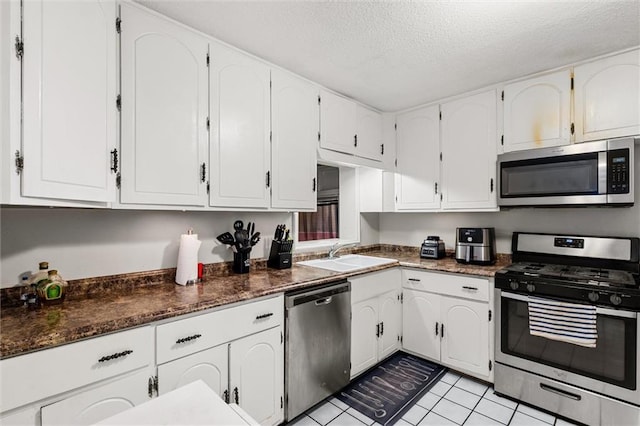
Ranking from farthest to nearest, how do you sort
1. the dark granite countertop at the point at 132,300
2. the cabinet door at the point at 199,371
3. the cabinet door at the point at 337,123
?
the cabinet door at the point at 337,123 → the cabinet door at the point at 199,371 → the dark granite countertop at the point at 132,300

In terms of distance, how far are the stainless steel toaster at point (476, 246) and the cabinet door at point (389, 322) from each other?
68cm

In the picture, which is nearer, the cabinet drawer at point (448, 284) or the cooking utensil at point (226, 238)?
the cooking utensil at point (226, 238)

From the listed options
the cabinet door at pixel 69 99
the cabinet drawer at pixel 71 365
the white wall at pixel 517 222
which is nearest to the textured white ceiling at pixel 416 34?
the cabinet door at pixel 69 99

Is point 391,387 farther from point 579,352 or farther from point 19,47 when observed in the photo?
point 19,47

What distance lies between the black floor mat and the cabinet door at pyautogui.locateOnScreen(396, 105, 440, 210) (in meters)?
1.42

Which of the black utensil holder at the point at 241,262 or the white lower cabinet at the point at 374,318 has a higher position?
the black utensil holder at the point at 241,262

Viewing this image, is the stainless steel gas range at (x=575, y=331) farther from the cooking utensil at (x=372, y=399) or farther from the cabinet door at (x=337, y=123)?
the cabinet door at (x=337, y=123)

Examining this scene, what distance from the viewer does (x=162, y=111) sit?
159 cm

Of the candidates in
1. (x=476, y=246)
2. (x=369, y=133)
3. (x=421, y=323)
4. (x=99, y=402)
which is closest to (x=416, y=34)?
(x=369, y=133)

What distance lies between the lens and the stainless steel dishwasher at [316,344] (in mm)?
1798

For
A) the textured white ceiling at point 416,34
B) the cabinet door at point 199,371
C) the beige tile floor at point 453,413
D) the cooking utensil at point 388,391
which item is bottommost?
the beige tile floor at point 453,413

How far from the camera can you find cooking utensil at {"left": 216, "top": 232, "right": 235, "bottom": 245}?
6.72 feet

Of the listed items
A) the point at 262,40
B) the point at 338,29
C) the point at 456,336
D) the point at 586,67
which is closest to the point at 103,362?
the point at 262,40

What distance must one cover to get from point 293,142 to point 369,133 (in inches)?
39.0
